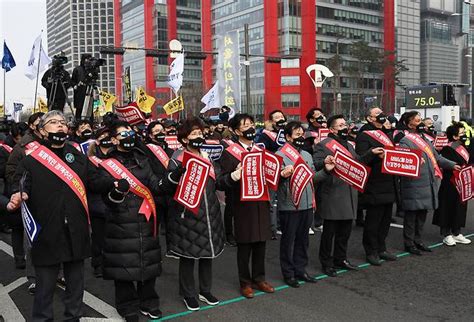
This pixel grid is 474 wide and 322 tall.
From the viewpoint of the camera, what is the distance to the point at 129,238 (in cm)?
444

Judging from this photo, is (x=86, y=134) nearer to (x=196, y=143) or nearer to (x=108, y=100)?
(x=196, y=143)

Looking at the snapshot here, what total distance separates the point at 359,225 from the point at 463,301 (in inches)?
148

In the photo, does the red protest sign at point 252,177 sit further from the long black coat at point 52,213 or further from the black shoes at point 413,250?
the black shoes at point 413,250

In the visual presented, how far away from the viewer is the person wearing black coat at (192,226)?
15.8ft

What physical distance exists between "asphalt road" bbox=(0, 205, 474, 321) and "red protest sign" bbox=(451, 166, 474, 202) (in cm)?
83

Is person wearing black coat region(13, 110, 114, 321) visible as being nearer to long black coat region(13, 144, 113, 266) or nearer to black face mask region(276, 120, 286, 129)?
long black coat region(13, 144, 113, 266)

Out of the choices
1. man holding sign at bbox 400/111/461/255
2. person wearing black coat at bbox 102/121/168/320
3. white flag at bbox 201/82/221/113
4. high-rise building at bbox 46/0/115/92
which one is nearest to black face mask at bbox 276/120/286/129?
man holding sign at bbox 400/111/461/255

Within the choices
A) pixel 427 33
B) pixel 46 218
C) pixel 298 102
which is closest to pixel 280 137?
pixel 46 218

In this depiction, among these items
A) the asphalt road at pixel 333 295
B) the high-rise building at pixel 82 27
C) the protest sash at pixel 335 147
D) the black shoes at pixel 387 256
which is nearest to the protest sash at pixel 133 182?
the asphalt road at pixel 333 295

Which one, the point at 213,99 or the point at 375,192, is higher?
the point at 213,99

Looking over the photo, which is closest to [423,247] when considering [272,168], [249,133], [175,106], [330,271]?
[330,271]

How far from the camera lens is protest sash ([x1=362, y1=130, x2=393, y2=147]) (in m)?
6.19

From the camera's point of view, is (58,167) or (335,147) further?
(335,147)

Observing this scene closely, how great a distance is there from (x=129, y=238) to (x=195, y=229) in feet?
2.24
